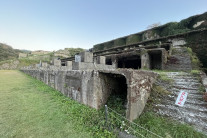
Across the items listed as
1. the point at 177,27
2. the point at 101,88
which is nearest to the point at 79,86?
the point at 101,88

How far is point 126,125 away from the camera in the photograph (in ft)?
5.43

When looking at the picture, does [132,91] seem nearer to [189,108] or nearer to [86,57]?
[189,108]

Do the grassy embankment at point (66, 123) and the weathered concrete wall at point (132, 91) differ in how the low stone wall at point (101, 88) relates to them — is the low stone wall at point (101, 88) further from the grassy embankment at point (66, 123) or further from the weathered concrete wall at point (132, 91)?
the grassy embankment at point (66, 123)

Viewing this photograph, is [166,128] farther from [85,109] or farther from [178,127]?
[85,109]

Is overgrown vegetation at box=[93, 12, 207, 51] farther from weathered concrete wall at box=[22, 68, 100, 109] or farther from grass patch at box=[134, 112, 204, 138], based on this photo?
weathered concrete wall at box=[22, 68, 100, 109]

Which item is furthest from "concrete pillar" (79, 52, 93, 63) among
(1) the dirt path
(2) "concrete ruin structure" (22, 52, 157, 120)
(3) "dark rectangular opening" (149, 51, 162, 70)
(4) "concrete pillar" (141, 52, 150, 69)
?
(3) "dark rectangular opening" (149, 51, 162, 70)

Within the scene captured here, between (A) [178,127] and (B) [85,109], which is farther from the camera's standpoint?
(B) [85,109]

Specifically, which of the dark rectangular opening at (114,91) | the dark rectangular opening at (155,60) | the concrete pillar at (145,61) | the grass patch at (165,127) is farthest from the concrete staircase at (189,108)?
the dark rectangular opening at (155,60)

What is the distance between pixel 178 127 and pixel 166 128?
20 centimetres

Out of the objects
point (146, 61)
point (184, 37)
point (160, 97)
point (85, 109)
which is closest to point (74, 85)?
point (85, 109)

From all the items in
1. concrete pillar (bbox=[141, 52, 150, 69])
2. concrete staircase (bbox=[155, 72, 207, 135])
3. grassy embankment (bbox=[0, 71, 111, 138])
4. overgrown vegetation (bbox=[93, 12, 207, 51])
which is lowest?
grassy embankment (bbox=[0, 71, 111, 138])

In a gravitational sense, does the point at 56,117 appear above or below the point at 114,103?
below

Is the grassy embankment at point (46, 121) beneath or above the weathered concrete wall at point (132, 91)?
beneath

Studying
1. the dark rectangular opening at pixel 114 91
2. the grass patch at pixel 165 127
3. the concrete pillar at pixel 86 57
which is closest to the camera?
the grass patch at pixel 165 127
